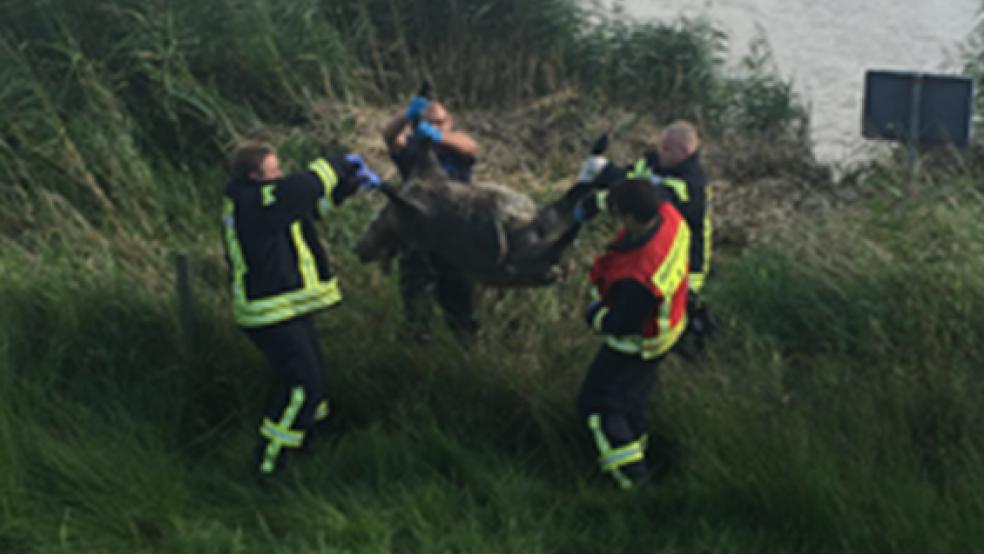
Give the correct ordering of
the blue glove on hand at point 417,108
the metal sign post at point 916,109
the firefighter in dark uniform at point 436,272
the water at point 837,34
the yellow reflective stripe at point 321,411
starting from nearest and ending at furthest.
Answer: the blue glove on hand at point 417,108 < the yellow reflective stripe at point 321,411 < the firefighter in dark uniform at point 436,272 < the metal sign post at point 916,109 < the water at point 837,34

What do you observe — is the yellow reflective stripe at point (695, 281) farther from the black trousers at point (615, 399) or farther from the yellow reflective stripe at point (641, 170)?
the black trousers at point (615, 399)

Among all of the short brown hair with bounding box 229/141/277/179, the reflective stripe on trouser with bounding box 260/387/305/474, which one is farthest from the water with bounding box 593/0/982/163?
the reflective stripe on trouser with bounding box 260/387/305/474

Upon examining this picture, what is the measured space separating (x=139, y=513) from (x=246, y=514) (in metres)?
0.45

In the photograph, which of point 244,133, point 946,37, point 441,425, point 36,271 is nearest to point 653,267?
point 441,425

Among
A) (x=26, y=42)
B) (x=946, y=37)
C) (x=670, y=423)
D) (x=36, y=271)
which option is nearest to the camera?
(x=670, y=423)

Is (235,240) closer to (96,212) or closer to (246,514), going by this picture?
(246,514)


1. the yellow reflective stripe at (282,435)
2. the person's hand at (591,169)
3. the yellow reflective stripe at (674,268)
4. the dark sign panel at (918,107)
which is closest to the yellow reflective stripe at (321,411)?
the yellow reflective stripe at (282,435)

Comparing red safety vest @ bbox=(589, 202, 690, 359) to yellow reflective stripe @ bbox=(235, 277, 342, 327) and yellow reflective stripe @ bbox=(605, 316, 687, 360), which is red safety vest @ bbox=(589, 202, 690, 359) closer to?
yellow reflective stripe @ bbox=(605, 316, 687, 360)

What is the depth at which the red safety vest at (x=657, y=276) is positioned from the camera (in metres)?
4.75

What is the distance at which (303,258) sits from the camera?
17.3 feet

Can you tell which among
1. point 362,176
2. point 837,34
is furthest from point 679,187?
point 837,34

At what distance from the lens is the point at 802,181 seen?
861 centimetres

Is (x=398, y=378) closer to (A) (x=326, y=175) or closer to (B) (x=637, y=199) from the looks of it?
(A) (x=326, y=175)

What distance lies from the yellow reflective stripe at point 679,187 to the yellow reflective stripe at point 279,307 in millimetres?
1943
